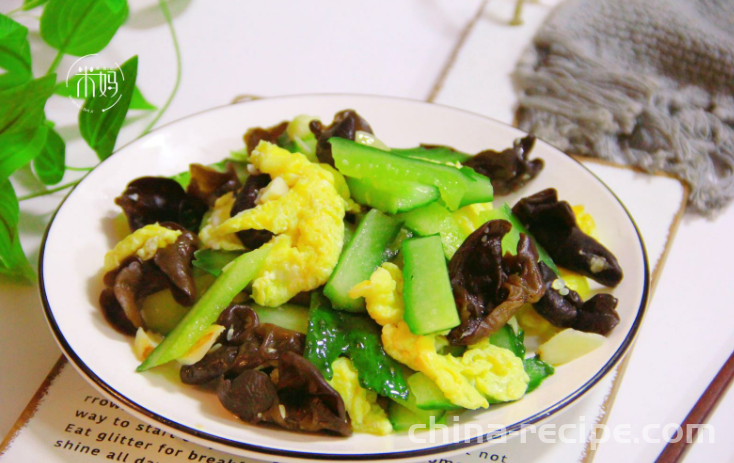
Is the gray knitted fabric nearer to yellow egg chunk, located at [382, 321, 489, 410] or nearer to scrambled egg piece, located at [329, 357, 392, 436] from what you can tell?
yellow egg chunk, located at [382, 321, 489, 410]

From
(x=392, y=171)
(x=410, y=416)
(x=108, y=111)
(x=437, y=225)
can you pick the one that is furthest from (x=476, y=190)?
(x=108, y=111)

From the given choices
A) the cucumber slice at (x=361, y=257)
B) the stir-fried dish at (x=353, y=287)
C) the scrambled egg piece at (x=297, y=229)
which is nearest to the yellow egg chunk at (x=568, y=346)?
the stir-fried dish at (x=353, y=287)

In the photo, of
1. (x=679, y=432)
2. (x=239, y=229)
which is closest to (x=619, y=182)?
(x=679, y=432)

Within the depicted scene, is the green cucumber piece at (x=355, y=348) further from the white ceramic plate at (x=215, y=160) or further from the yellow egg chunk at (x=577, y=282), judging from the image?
the yellow egg chunk at (x=577, y=282)

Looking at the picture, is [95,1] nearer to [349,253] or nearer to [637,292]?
[349,253]

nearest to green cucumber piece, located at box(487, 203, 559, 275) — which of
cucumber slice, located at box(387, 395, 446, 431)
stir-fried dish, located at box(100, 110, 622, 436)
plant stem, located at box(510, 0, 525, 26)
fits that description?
stir-fried dish, located at box(100, 110, 622, 436)

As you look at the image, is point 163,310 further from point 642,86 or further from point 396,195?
point 642,86
